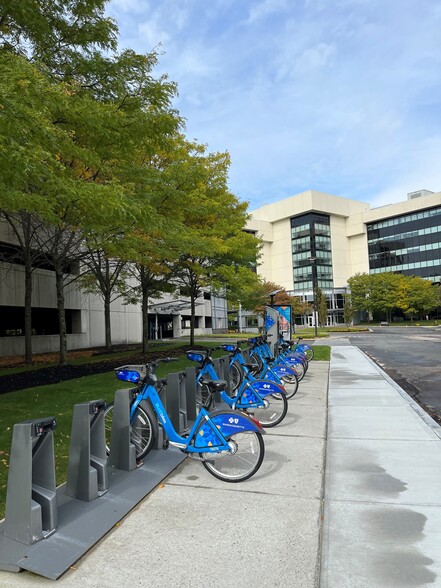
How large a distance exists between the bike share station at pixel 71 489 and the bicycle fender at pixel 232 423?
0.84m

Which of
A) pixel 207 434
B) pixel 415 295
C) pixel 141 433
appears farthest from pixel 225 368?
pixel 415 295

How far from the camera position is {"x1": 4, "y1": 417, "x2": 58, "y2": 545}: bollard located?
3.17 meters

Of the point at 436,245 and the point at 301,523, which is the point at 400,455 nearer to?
the point at 301,523

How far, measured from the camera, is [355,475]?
4688 millimetres

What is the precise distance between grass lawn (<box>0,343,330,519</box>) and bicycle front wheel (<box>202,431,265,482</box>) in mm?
1550

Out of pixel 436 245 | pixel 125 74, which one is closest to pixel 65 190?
pixel 125 74

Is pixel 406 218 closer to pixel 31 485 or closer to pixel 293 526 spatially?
pixel 293 526

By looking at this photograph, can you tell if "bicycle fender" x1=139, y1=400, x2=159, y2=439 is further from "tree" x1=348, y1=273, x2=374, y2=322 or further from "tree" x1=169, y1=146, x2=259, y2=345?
"tree" x1=348, y1=273, x2=374, y2=322

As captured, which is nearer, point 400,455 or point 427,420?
point 400,455

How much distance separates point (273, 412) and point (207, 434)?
2.75 m

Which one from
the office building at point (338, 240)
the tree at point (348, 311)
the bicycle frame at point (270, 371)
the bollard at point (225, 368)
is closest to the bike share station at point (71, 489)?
the bollard at point (225, 368)

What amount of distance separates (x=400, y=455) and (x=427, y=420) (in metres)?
2.20

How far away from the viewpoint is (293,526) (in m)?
3.55

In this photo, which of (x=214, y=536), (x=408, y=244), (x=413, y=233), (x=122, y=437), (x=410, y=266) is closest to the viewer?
(x=214, y=536)
